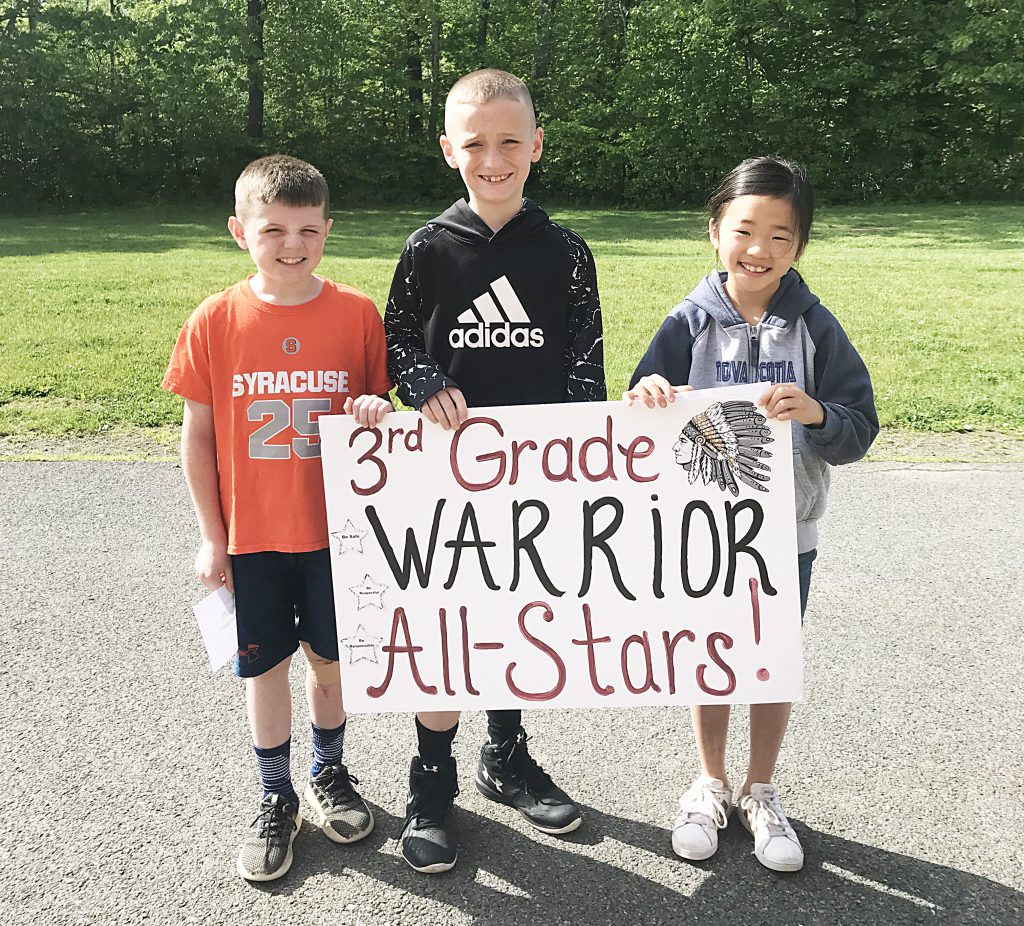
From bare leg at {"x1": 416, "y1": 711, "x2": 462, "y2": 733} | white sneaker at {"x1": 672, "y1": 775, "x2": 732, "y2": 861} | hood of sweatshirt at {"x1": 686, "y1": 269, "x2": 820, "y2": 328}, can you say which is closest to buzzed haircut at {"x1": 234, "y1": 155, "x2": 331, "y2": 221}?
hood of sweatshirt at {"x1": 686, "y1": 269, "x2": 820, "y2": 328}

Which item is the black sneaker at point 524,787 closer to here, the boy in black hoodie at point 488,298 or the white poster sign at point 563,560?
the boy in black hoodie at point 488,298

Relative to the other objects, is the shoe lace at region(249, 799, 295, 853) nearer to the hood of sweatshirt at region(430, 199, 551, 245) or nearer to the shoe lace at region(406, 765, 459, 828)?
the shoe lace at region(406, 765, 459, 828)

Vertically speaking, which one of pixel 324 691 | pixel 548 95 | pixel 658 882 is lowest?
pixel 658 882

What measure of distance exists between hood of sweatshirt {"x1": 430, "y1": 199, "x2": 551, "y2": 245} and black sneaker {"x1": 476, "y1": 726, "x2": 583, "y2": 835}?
1330 millimetres

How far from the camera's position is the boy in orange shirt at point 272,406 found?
7.33ft

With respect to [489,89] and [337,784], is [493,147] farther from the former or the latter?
[337,784]

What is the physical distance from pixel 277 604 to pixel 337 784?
0.55 m

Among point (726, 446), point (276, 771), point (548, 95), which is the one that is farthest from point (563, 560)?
point (548, 95)

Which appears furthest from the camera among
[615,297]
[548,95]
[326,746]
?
[548,95]

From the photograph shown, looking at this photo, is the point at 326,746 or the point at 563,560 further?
the point at 326,746

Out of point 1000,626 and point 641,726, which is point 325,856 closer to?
point 641,726

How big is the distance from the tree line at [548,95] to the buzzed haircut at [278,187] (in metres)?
23.8

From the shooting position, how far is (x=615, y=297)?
35.4 feet

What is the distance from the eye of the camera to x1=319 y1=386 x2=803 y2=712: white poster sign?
2266mm
